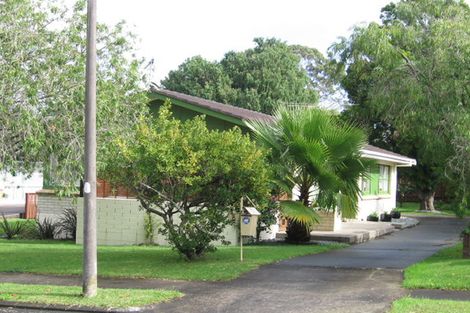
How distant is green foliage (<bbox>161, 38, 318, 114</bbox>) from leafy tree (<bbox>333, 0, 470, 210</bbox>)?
30731 millimetres

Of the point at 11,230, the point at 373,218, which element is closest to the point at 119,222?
the point at 11,230

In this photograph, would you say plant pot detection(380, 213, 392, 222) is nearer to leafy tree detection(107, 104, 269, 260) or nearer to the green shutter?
the green shutter

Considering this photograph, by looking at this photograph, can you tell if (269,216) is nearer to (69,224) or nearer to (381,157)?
(69,224)

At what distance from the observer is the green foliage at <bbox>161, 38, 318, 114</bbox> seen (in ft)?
160

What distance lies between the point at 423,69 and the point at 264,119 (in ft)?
18.6

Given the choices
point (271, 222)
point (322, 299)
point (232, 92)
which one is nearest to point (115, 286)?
point (322, 299)

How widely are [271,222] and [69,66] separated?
874 centimetres

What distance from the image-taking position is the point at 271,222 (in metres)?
19.5

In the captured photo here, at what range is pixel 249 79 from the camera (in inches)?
1932

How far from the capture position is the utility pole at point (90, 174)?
10.6 m

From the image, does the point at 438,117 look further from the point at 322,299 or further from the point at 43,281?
the point at 43,281

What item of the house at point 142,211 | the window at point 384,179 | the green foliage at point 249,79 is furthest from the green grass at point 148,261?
the green foliage at point 249,79

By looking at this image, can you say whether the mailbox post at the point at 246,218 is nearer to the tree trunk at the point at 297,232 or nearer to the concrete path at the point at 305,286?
the concrete path at the point at 305,286

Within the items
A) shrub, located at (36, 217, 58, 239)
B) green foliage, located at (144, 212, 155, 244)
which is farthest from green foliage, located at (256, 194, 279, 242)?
shrub, located at (36, 217, 58, 239)
